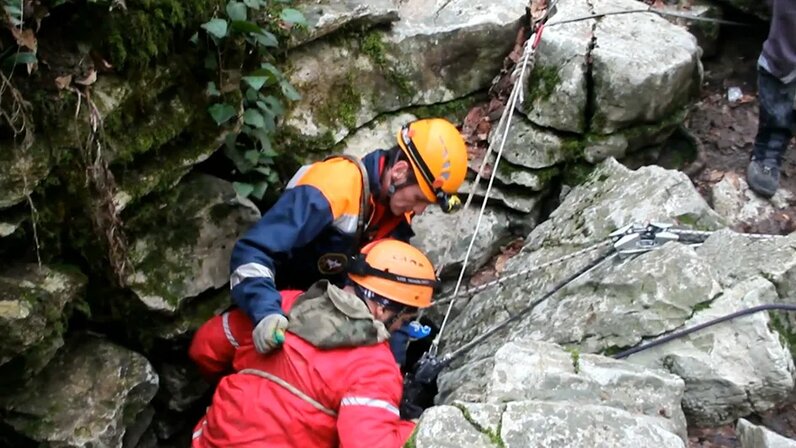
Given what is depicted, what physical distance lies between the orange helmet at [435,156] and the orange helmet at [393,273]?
0.57 meters

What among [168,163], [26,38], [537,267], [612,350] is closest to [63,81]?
[26,38]

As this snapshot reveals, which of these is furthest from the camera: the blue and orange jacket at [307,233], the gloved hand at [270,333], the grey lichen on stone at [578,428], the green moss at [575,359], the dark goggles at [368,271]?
the blue and orange jacket at [307,233]

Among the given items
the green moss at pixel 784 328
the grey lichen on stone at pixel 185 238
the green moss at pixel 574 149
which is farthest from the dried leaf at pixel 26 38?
the green moss at pixel 574 149

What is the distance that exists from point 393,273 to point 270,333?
2.27ft

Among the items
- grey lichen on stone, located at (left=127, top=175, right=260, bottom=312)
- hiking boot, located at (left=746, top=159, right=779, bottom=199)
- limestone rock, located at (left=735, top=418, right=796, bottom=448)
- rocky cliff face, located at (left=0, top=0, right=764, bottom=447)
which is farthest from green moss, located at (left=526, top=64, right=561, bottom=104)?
limestone rock, located at (left=735, top=418, right=796, bottom=448)

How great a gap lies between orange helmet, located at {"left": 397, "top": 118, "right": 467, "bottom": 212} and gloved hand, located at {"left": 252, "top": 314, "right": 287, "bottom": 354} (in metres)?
1.23

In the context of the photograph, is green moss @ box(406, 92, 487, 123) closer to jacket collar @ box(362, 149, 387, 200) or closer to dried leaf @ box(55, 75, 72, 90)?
jacket collar @ box(362, 149, 387, 200)

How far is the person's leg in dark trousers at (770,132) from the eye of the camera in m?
5.50

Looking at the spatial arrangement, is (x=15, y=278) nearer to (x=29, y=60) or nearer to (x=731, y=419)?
(x=29, y=60)

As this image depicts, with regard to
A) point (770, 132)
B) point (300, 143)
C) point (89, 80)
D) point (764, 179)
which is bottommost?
point (764, 179)

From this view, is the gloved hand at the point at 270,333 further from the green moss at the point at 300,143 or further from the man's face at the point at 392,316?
the green moss at the point at 300,143

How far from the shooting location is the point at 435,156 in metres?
4.48

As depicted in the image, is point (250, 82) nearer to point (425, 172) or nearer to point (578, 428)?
point (425, 172)

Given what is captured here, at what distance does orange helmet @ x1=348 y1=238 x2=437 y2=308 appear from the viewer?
3.98 metres
